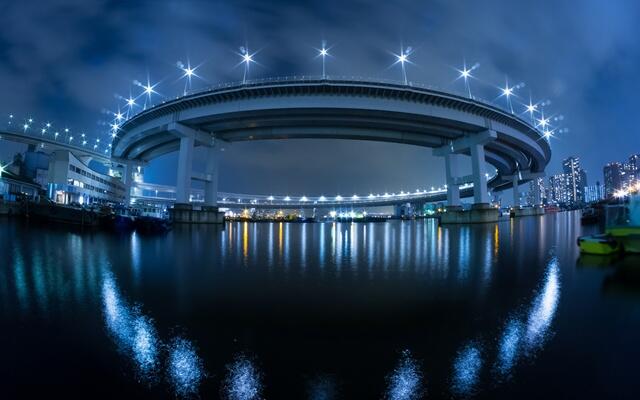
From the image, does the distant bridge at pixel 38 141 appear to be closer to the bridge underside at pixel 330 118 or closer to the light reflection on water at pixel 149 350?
the bridge underside at pixel 330 118

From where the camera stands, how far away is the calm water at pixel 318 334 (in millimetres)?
3891

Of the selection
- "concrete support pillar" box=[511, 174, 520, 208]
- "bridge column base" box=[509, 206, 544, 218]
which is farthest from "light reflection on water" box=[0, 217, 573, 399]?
"concrete support pillar" box=[511, 174, 520, 208]

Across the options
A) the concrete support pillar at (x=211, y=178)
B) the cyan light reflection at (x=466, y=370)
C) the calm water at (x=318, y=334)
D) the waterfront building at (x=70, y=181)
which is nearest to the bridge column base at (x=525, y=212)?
the concrete support pillar at (x=211, y=178)

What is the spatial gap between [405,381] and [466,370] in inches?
36.5

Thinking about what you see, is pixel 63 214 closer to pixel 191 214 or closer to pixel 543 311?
pixel 191 214

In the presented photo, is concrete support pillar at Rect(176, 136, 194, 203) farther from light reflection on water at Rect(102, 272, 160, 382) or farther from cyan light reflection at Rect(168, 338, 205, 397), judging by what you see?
cyan light reflection at Rect(168, 338, 205, 397)

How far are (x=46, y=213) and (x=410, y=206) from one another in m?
160

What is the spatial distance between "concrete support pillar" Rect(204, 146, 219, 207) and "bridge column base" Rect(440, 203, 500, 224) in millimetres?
39124

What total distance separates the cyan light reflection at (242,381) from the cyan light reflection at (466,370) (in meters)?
2.32

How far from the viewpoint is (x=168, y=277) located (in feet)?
33.6

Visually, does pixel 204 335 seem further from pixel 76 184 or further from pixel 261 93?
pixel 76 184

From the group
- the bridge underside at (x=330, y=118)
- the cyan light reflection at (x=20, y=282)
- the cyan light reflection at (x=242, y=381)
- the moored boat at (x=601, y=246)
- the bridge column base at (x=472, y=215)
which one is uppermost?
the bridge underside at (x=330, y=118)

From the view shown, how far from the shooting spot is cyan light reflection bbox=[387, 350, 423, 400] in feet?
12.1

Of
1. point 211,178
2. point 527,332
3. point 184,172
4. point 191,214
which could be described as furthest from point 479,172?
point 527,332
